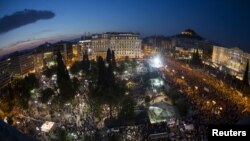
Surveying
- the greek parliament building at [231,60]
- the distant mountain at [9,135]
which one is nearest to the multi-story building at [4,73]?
the greek parliament building at [231,60]

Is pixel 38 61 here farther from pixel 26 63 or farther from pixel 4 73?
pixel 4 73

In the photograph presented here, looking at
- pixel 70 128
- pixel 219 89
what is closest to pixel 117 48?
pixel 219 89

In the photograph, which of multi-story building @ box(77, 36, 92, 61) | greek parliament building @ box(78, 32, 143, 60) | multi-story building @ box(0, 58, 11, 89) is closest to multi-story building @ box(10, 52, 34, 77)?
multi-story building @ box(0, 58, 11, 89)

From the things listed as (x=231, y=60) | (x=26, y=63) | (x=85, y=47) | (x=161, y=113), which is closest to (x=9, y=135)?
(x=161, y=113)

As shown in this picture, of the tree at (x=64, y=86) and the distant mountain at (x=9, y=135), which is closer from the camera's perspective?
the distant mountain at (x=9, y=135)

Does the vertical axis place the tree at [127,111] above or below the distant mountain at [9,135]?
below

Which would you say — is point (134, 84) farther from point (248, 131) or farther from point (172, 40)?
point (172, 40)

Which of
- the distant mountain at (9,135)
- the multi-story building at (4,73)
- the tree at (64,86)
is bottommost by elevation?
the multi-story building at (4,73)

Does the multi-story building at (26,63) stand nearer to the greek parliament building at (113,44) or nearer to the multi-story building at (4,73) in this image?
the multi-story building at (4,73)
